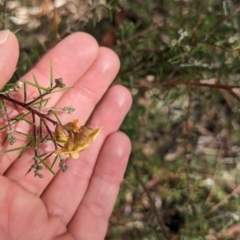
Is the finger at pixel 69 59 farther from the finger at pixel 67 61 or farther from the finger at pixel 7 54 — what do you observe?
the finger at pixel 7 54

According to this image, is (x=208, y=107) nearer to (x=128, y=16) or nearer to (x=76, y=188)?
(x=128, y=16)

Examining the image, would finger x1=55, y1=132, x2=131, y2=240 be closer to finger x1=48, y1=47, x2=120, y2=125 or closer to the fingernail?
finger x1=48, y1=47, x2=120, y2=125

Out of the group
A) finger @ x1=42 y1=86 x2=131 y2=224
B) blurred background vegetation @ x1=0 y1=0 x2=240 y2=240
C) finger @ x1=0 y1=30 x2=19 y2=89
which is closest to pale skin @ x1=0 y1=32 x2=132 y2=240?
finger @ x1=42 y1=86 x2=131 y2=224

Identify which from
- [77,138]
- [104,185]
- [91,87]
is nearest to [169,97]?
[91,87]

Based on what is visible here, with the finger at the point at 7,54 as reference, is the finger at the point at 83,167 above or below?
below

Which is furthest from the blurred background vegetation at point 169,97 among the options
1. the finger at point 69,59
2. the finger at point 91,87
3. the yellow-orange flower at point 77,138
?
the yellow-orange flower at point 77,138
